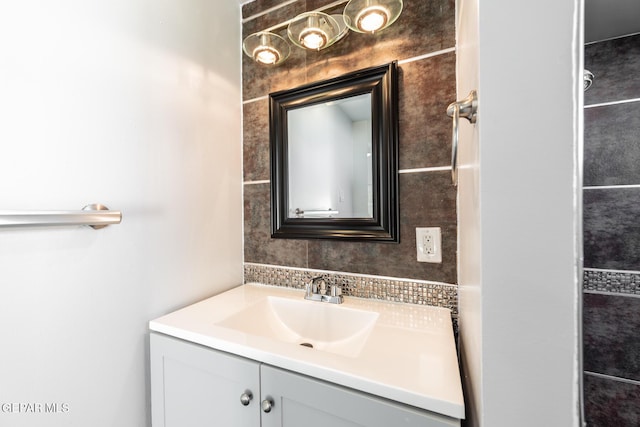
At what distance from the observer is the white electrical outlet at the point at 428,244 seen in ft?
2.96

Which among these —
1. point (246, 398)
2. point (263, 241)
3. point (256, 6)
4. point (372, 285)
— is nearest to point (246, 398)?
point (246, 398)

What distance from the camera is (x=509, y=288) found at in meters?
0.36

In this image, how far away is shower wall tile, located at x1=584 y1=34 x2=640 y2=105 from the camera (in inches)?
31.3

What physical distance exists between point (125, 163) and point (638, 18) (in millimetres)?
1562

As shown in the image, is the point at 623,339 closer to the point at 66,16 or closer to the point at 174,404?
the point at 174,404

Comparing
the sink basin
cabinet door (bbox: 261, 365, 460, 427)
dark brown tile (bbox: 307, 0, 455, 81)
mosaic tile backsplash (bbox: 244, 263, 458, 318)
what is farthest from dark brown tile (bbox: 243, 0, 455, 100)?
cabinet door (bbox: 261, 365, 460, 427)

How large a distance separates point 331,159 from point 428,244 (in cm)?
49

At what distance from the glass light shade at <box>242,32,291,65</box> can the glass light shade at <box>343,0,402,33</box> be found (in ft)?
1.01

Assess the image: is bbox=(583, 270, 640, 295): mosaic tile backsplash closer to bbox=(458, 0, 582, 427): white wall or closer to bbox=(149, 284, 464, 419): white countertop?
bbox=(149, 284, 464, 419): white countertop

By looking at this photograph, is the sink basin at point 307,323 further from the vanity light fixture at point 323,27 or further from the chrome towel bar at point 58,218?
the vanity light fixture at point 323,27

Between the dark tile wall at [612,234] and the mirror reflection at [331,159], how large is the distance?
69cm

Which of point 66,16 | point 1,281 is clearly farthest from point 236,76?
point 1,281

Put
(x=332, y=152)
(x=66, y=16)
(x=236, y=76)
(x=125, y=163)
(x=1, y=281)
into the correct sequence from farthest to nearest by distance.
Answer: (x=236, y=76) < (x=332, y=152) < (x=125, y=163) < (x=66, y=16) < (x=1, y=281)

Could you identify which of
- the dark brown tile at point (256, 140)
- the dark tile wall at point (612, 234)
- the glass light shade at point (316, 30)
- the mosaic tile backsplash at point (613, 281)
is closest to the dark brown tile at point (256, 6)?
the glass light shade at point (316, 30)
